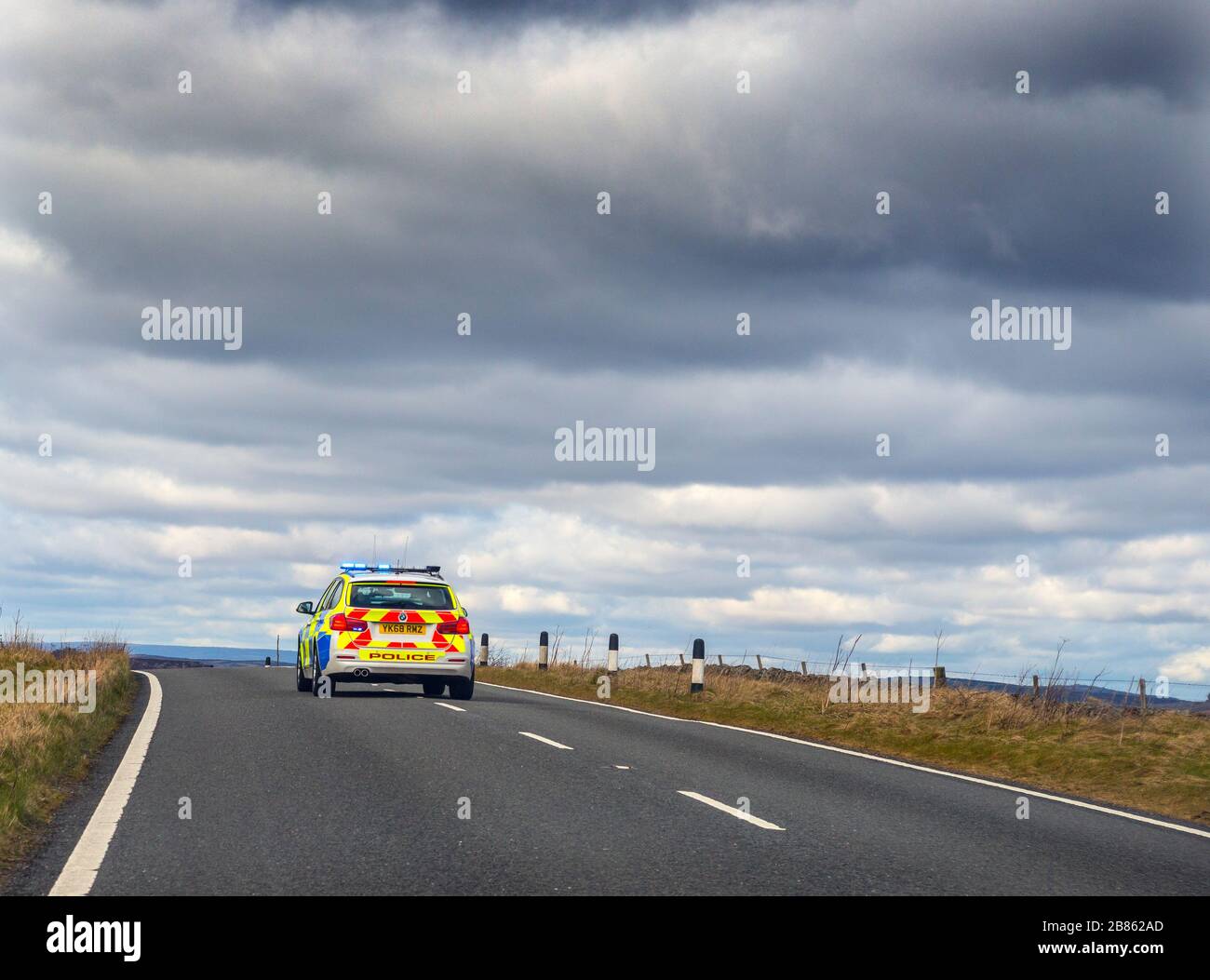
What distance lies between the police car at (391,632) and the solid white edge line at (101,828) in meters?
5.04

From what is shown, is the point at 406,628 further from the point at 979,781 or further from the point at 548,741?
the point at 979,781

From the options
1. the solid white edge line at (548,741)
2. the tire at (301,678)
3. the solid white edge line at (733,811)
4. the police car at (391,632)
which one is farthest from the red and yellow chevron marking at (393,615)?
the solid white edge line at (733,811)

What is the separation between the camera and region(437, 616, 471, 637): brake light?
19781mm

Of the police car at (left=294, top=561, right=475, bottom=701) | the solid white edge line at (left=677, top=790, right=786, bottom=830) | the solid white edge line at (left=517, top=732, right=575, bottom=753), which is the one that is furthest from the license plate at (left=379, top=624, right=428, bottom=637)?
the solid white edge line at (left=677, top=790, right=786, bottom=830)

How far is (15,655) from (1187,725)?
841 inches

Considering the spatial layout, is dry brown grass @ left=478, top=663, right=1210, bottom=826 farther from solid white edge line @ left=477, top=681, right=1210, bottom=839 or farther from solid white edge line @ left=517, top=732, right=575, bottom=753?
solid white edge line @ left=517, top=732, right=575, bottom=753

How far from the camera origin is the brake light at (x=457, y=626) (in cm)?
1978

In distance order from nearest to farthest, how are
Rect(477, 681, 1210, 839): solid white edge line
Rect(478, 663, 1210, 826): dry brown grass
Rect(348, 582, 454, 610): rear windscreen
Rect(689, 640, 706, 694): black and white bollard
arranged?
1. Rect(477, 681, 1210, 839): solid white edge line
2. Rect(478, 663, 1210, 826): dry brown grass
3. Rect(348, 582, 454, 610): rear windscreen
4. Rect(689, 640, 706, 694): black and white bollard

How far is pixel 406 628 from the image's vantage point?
64.1 feet

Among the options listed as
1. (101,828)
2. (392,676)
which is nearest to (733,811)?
(101,828)

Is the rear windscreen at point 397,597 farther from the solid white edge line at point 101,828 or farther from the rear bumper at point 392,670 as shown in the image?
the solid white edge line at point 101,828

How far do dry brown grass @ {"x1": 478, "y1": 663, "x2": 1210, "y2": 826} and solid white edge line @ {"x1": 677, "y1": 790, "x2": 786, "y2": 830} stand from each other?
4235mm

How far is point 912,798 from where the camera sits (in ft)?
36.4
